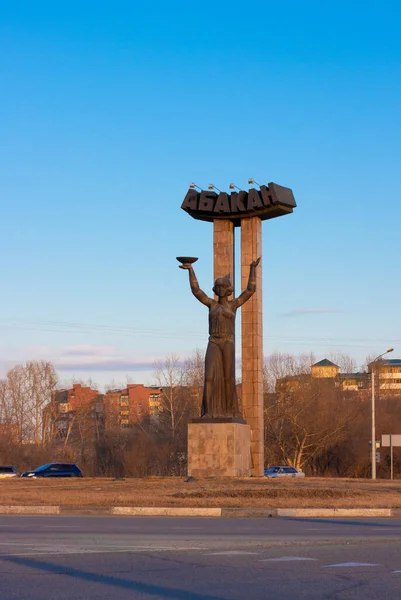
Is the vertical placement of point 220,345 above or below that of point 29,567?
above

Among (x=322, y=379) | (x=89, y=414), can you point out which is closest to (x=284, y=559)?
(x=322, y=379)

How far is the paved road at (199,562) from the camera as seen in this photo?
817 centimetres

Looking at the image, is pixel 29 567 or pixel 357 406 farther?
pixel 357 406

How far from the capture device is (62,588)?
830 centimetres

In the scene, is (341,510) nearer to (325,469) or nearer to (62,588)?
(62,588)

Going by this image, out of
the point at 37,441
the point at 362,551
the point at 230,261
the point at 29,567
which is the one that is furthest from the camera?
the point at 37,441

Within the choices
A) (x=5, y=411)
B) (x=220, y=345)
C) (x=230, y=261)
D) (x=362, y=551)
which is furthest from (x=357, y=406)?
(x=362, y=551)

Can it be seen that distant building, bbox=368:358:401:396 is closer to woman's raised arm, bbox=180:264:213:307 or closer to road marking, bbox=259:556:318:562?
woman's raised arm, bbox=180:264:213:307

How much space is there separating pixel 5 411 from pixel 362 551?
85707mm

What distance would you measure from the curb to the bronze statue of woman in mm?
13187

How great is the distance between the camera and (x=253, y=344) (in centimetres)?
4050

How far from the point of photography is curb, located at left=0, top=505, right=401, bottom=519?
19.0 meters

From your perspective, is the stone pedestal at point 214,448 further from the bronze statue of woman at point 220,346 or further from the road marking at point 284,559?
the road marking at point 284,559

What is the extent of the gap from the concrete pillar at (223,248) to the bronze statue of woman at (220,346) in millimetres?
6579
